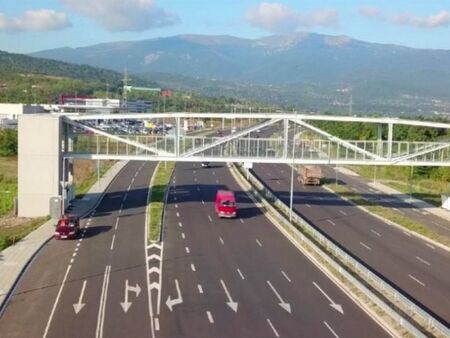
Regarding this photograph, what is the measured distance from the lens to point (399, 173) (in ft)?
294

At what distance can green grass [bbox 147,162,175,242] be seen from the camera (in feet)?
143

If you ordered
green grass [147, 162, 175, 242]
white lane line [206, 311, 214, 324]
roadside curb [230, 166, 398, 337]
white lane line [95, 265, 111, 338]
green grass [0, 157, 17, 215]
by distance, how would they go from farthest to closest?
green grass [0, 157, 17, 215] → green grass [147, 162, 175, 242] → roadside curb [230, 166, 398, 337] → white lane line [206, 311, 214, 324] → white lane line [95, 265, 111, 338]

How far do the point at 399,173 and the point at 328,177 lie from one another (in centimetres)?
1120

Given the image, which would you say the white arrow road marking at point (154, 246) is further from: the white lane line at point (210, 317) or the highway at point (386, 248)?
the white lane line at point (210, 317)

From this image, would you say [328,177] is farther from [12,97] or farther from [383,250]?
[12,97]

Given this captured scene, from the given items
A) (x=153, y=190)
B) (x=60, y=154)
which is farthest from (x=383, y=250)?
(x=153, y=190)

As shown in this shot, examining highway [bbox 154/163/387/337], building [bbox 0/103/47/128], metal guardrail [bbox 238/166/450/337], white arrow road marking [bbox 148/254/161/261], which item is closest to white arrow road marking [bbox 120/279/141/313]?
highway [bbox 154/163/387/337]

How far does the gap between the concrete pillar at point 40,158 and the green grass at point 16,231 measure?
85.1 inches

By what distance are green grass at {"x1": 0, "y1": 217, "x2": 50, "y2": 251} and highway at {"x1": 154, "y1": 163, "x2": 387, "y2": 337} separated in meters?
8.19

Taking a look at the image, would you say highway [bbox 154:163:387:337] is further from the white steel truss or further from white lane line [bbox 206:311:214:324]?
the white steel truss

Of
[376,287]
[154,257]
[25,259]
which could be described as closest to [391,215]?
[154,257]

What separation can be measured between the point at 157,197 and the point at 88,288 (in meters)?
29.1

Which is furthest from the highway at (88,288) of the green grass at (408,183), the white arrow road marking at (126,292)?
the green grass at (408,183)

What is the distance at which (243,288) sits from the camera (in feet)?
101
